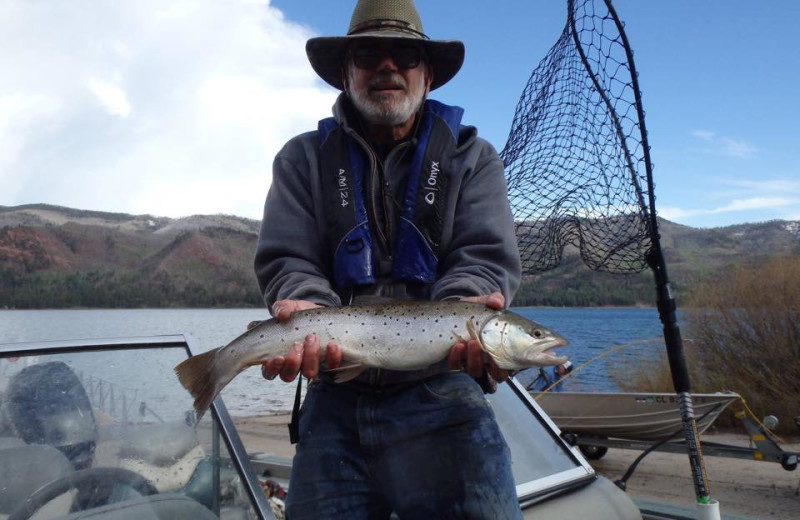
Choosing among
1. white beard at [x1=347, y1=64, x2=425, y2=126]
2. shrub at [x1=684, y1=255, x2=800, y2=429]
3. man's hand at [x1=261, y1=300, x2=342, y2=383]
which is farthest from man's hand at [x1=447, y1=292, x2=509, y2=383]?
shrub at [x1=684, y1=255, x2=800, y2=429]

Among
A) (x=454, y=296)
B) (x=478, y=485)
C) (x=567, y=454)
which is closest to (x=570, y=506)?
(x=567, y=454)

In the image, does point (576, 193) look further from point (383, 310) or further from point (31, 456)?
point (31, 456)

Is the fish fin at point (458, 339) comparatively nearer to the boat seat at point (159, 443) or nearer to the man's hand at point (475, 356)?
the man's hand at point (475, 356)

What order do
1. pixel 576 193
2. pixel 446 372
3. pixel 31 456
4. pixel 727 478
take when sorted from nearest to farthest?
pixel 31 456
pixel 446 372
pixel 576 193
pixel 727 478

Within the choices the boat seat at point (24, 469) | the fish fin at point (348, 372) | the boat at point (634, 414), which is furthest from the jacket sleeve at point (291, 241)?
the boat at point (634, 414)

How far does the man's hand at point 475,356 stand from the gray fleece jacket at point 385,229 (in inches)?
3.0

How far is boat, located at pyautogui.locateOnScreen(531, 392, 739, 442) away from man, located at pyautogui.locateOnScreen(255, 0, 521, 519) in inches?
226

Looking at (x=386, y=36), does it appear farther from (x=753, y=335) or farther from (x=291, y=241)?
(x=753, y=335)

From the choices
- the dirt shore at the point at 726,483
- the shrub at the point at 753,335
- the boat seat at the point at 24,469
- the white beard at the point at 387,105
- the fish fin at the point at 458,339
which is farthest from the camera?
the shrub at the point at 753,335

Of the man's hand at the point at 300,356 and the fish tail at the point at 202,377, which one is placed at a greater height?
the man's hand at the point at 300,356

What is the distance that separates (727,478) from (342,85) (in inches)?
319

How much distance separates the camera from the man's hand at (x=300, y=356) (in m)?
2.51

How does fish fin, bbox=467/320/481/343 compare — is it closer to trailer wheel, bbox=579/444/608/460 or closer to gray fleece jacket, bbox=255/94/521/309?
gray fleece jacket, bbox=255/94/521/309

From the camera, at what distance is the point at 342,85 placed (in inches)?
135
